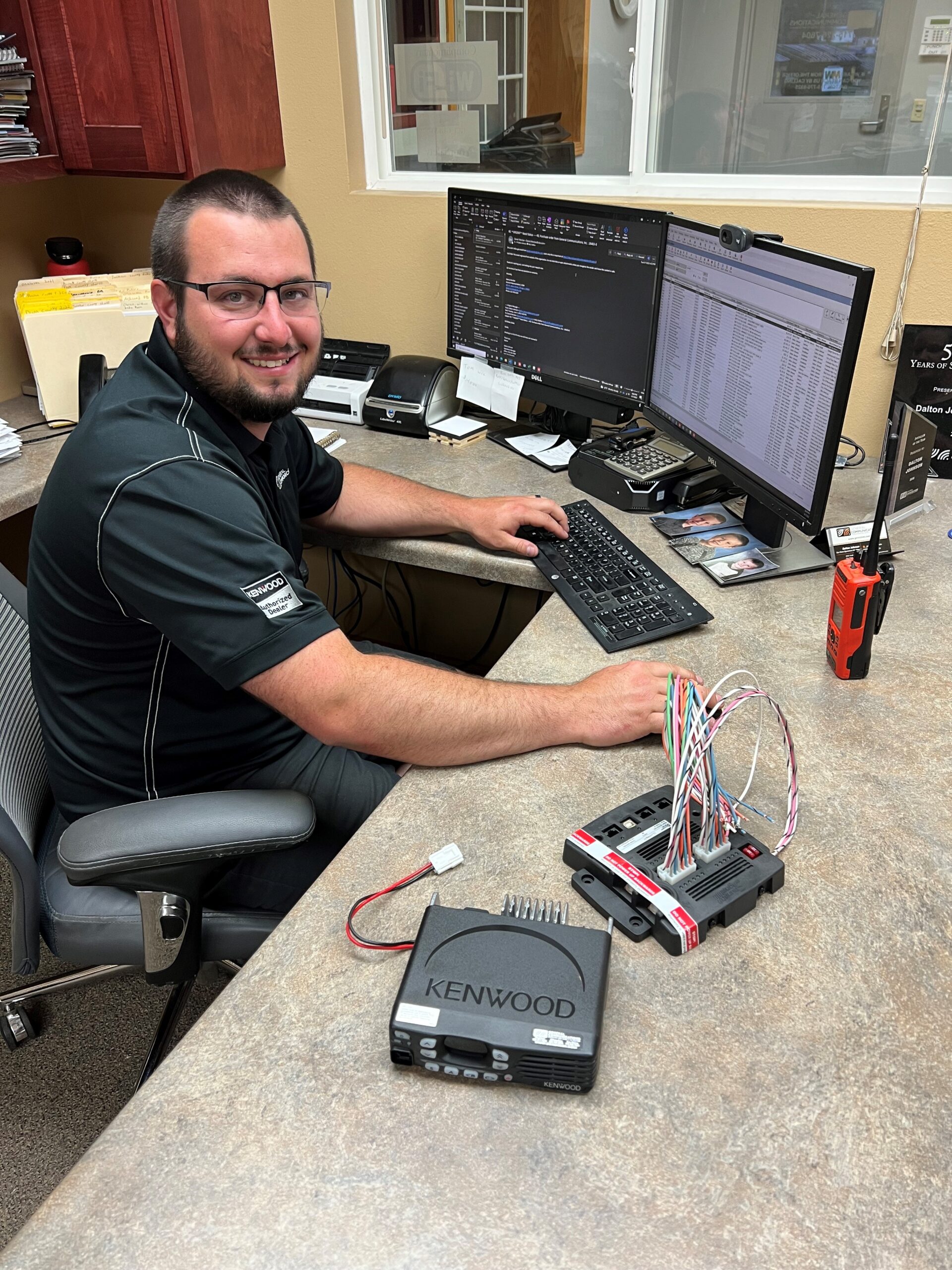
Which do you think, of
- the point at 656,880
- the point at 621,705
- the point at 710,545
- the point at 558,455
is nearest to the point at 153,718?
the point at 621,705

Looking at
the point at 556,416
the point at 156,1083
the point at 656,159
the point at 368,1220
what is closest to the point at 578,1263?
the point at 368,1220

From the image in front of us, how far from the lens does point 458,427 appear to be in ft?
6.93

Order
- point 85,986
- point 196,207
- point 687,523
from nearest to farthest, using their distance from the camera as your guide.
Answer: point 196,207, point 85,986, point 687,523

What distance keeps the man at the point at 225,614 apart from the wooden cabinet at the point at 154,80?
911 mm

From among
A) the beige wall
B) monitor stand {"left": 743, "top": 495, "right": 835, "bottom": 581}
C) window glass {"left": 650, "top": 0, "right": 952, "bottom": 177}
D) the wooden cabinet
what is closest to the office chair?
monitor stand {"left": 743, "top": 495, "right": 835, "bottom": 581}

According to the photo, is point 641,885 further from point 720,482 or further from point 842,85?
point 842,85

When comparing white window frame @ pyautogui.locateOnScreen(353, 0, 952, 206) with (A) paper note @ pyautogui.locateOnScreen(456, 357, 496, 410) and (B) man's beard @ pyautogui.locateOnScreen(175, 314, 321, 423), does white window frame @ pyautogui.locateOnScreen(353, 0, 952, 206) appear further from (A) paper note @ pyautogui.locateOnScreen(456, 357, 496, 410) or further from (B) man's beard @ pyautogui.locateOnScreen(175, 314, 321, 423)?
(B) man's beard @ pyautogui.locateOnScreen(175, 314, 321, 423)

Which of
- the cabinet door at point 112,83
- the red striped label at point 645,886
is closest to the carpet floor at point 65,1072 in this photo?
the red striped label at point 645,886

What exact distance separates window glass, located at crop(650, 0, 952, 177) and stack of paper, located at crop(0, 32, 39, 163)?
143 cm

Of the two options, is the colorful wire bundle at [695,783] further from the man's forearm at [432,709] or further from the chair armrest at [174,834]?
the chair armrest at [174,834]

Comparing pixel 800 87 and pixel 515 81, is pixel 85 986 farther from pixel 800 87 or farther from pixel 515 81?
pixel 800 87

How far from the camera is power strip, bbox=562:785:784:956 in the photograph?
86cm

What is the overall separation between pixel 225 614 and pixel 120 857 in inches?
12.2

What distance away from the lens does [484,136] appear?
223 centimetres
